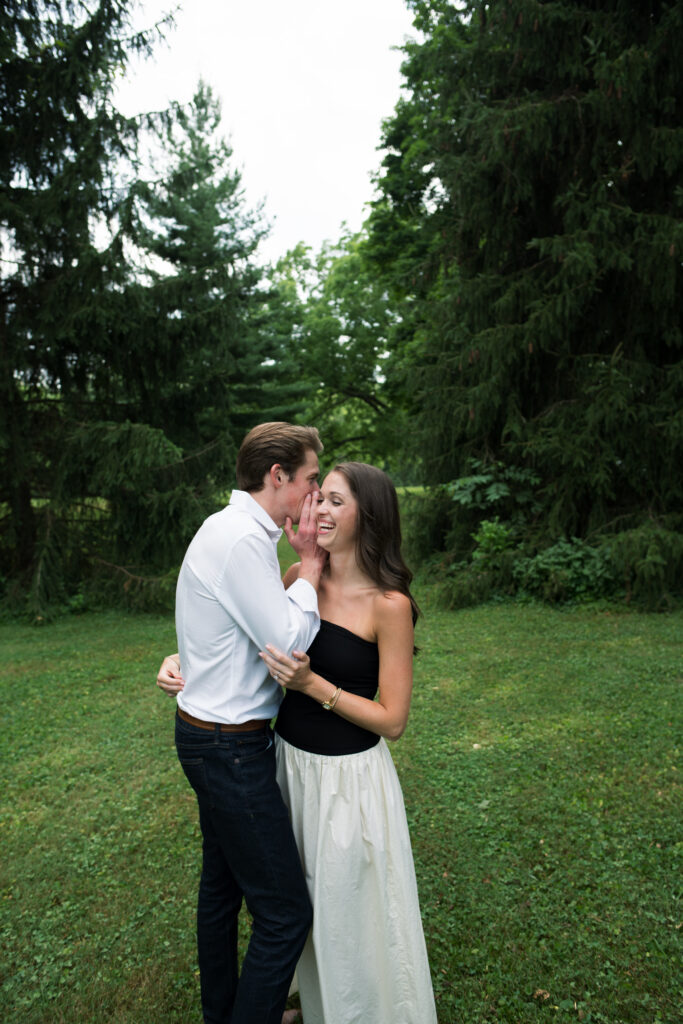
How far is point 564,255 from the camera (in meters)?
9.18

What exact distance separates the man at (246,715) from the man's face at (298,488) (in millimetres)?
90

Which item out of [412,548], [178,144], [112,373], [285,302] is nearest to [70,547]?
[112,373]

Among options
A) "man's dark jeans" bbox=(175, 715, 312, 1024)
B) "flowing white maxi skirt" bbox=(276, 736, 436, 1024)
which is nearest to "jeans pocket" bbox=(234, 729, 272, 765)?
"man's dark jeans" bbox=(175, 715, 312, 1024)

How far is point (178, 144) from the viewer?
21.6 metres

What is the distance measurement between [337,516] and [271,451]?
30cm

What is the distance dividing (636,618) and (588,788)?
4.71 meters

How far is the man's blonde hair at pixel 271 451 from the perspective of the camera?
2.20 m

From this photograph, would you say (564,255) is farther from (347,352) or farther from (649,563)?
(347,352)

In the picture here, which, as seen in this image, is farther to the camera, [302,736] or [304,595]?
[302,736]

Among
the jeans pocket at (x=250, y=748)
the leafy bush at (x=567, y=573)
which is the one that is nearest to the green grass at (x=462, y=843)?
the jeans pocket at (x=250, y=748)

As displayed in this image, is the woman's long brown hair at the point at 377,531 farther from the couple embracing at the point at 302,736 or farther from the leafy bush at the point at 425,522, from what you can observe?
the leafy bush at the point at 425,522

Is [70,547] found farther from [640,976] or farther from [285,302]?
[285,302]

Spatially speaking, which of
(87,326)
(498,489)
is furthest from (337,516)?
(87,326)

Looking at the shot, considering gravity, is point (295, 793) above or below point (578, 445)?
below
